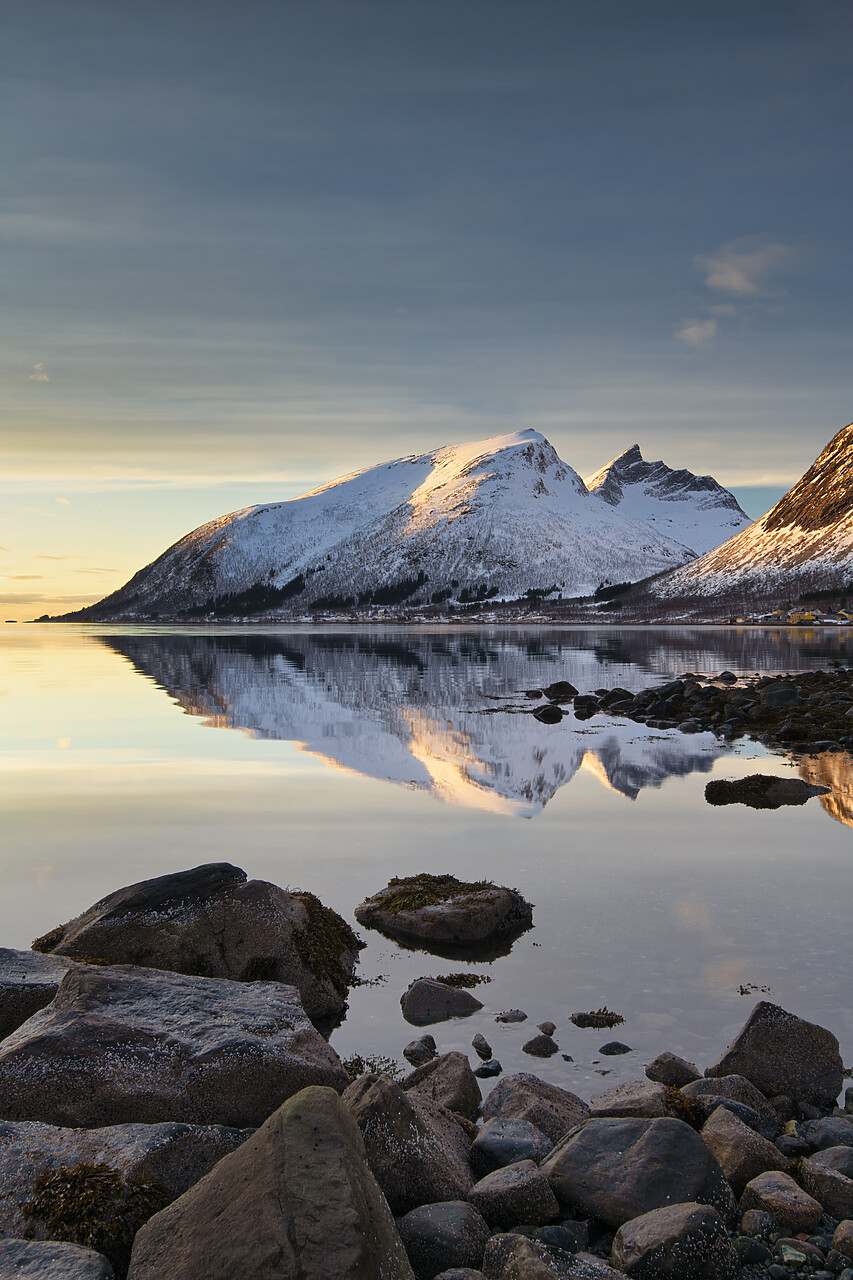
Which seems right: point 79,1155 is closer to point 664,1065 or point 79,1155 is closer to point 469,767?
point 664,1065

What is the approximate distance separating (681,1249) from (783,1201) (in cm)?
105

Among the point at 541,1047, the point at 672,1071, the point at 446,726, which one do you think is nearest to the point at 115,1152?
the point at 541,1047

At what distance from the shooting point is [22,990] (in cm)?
826

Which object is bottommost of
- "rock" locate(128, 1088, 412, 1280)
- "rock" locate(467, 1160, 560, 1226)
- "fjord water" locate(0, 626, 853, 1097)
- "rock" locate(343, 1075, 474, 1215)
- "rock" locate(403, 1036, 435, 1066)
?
"rock" locate(403, 1036, 435, 1066)

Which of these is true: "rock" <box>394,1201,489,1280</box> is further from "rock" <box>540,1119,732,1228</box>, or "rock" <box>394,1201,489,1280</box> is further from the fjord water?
the fjord water

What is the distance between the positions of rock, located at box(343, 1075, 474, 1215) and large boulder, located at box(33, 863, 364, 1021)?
12.4 feet

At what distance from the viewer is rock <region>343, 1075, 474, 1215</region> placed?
5949mm


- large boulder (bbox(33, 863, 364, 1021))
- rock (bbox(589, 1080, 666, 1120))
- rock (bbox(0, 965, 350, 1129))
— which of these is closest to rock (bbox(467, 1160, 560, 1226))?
rock (bbox(589, 1080, 666, 1120))

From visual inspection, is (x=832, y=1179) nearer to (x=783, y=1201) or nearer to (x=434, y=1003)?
(x=783, y=1201)

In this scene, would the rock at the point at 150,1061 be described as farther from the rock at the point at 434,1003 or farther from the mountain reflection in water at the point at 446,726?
the mountain reflection in water at the point at 446,726

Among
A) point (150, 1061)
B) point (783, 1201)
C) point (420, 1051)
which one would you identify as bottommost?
point (420, 1051)

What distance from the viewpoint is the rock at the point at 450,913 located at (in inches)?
475

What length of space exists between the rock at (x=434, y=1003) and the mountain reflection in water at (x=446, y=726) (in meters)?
9.32

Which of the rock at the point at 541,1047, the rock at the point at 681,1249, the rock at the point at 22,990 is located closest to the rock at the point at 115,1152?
the rock at the point at 22,990
